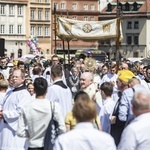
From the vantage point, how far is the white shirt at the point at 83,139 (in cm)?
712

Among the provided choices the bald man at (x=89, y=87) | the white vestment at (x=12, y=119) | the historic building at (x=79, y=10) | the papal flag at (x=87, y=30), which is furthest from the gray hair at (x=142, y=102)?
the historic building at (x=79, y=10)

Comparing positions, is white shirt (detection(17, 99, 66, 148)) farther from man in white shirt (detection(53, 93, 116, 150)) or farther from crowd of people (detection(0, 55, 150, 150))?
man in white shirt (detection(53, 93, 116, 150))

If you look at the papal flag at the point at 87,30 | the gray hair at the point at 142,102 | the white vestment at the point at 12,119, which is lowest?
the white vestment at the point at 12,119

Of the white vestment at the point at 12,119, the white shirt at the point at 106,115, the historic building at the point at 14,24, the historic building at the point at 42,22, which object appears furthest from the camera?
the historic building at the point at 42,22

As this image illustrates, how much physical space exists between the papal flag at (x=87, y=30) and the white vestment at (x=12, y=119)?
53.4ft

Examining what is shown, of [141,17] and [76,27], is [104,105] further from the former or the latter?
[141,17]

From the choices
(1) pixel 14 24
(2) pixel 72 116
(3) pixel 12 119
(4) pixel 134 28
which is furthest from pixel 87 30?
(4) pixel 134 28

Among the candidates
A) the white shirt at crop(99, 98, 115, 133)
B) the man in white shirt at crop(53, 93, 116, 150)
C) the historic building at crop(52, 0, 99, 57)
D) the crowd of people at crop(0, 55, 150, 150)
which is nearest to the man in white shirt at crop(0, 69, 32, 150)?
the crowd of people at crop(0, 55, 150, 150)

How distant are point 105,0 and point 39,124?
122m

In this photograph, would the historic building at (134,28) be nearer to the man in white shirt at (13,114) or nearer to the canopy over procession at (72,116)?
the canopy over procession at (72,116)

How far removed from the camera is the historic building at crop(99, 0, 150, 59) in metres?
115

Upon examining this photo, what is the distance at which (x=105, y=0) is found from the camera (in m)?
131

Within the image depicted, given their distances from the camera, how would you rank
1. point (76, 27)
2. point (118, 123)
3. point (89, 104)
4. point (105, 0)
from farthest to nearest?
point (105, 0), point (76, 27), point (118, 123), point (89, 104)

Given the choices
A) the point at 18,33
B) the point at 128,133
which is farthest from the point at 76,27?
the point at 18,33
